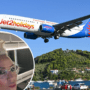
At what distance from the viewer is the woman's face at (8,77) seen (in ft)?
→ 40.7

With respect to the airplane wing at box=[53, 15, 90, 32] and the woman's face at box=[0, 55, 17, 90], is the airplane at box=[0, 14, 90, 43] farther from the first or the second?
the woman's face at box=[0, 55, 17, 90]

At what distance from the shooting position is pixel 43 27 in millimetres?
41781

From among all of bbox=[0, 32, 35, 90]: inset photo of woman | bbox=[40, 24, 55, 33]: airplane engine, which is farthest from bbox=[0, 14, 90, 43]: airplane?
bbox=[0, 32, 35, 90]: inset photo of woman

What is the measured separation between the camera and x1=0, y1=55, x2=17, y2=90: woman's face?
12.4 m

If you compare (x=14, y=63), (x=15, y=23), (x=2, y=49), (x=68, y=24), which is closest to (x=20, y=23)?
(x=15, y=23)

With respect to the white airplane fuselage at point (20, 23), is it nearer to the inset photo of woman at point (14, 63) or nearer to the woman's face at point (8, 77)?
the inset photo of woman at point (14, 63)

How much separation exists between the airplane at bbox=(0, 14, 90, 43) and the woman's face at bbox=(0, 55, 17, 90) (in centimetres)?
2457

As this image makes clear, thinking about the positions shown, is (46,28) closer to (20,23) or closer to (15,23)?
(20,23)

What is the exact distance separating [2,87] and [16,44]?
3.40 metres

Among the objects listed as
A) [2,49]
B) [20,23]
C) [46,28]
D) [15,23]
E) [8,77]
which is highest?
[20,23]

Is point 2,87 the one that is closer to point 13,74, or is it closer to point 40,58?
point 13,74

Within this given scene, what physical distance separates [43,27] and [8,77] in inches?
1183

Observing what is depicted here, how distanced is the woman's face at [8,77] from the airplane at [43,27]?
24.6m

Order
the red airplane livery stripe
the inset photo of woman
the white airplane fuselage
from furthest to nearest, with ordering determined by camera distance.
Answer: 1. the white airplane fuselage
2. the red airplane livery stripe
3. the inset photo of woman
